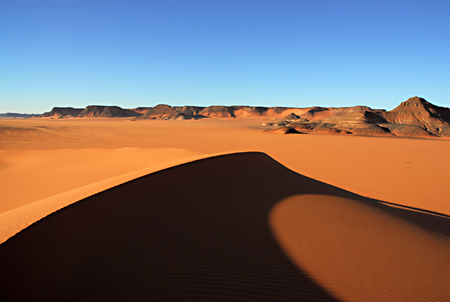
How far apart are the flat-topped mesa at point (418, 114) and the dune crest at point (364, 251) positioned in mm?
76924

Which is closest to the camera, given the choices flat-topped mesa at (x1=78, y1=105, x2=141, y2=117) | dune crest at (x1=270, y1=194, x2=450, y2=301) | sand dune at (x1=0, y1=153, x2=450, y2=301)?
sand dune at (x1=0, y1=153, x2=450, y2=301)

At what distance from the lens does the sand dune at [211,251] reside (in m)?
2.84

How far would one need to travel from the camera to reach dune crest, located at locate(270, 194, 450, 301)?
3.45 m

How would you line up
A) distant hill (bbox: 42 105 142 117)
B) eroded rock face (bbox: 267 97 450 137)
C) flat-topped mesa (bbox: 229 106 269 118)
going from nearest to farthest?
eroded rock face (bbox: 267 97 450 137) < distant hill (bbox: 42 105 142 117) < flat-topped mesa (bbox: 229 106 269 118)

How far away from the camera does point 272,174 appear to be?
901cm

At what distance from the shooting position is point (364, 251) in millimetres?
4371

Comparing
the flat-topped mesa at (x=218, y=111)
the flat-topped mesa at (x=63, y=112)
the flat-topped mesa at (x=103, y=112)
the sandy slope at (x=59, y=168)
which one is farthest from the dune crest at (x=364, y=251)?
the flat-topped mesa at (x=63, y=112)

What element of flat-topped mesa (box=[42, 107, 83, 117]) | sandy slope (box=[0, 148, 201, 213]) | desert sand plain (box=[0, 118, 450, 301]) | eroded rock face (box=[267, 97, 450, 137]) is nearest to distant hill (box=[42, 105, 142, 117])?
flat-topped mesa (box=[42, 107, 83, 117])

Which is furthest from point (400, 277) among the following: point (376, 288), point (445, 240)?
point (445, 240)

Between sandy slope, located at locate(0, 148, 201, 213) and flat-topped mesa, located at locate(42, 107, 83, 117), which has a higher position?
flat-topped mesa, located at locate(42, 107, 83, 117)

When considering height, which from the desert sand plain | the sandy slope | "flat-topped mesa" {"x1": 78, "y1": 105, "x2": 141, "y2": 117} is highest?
"flat-topped mesa" {"x1": 78, "y1": 105, "x2": 141, "y2": 117}

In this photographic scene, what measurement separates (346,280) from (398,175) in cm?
1131

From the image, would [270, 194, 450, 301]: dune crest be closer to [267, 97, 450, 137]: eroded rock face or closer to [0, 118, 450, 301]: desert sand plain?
[0, 118, 450, 301]: desert sand plain

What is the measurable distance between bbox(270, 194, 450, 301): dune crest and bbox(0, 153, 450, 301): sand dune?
0.02 meters
